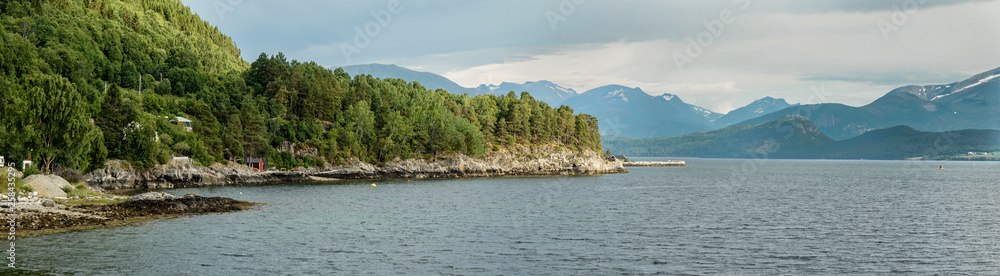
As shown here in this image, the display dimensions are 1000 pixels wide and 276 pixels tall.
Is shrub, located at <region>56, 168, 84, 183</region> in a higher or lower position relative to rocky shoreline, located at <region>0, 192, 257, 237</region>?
higher

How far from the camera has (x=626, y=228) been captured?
177 ft

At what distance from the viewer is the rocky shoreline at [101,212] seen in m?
44.1

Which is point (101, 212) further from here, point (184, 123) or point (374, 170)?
point (374, 170)

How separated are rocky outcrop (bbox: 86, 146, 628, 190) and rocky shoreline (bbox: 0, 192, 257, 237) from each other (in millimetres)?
38349

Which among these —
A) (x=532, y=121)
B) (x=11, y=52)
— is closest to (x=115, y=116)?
(x=11, y=52)

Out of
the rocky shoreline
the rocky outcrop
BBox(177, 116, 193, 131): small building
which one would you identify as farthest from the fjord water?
BBox(177, 116, 193, 131): small building

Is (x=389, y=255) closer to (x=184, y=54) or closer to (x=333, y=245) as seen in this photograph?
(x=333, y=245)

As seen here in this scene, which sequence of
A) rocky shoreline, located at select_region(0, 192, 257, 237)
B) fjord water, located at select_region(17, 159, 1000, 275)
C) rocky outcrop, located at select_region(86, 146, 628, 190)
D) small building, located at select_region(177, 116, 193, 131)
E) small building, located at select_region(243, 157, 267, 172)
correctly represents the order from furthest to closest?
1. small building, located at select_region(243, 157, 267, 172)
2. small building, located at select_region(177, 116, 193, 131)
3. rocky outcrop, located at select_region(86, 146, 628, 190)
4. rocky shoreline, located at select_region(0, 192, 257, 237)
5. fjord water, located at select_region(17, 159, 1000, 275)

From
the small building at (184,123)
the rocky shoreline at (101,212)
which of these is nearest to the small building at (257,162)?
the small building at (184,123)

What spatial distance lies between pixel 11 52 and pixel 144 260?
111 meters

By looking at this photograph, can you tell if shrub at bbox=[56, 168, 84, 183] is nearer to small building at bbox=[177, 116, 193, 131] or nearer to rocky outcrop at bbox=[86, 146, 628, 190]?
rocky outcrop at bbox=[86, 146, 628, 190]

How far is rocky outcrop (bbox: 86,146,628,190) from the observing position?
9850 centimetres

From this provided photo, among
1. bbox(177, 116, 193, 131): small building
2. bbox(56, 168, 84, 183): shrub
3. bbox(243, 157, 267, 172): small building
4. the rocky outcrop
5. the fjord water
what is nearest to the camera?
the fjord water

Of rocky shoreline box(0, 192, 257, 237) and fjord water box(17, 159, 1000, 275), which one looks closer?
fjord water box(17, 159, 1000, 275)
